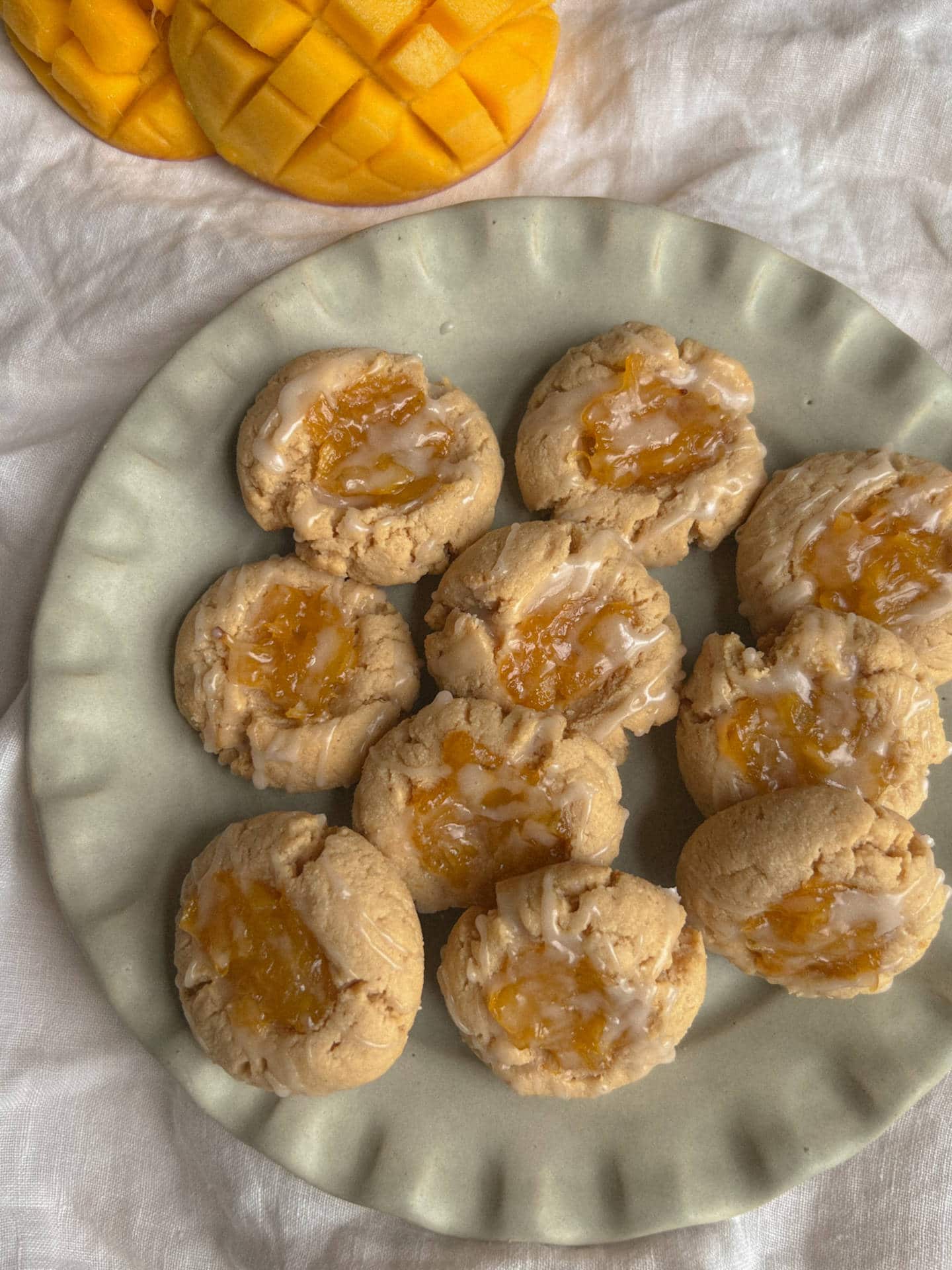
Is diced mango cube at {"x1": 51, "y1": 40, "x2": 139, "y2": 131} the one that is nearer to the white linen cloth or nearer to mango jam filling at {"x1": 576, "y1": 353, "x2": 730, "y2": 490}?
the white linen cloth

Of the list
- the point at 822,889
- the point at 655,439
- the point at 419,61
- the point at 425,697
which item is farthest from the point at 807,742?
the point at 419,61

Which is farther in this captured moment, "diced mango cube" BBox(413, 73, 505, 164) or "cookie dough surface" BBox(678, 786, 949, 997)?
"diced mango cube" BBox(413, 73, 505, 164)

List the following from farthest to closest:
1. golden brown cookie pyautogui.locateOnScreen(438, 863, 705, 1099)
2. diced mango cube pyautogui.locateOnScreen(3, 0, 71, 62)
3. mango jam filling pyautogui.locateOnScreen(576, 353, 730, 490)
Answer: diced mango cube pyautogui.locateOnScreen(3, 0, 71, 62) < mango jam filling pyautogui.locateOnScreen(576, 353, 730, 490) < golden brown cookie pyautogui.locateOnScreen(438, 863, 705, 1099)

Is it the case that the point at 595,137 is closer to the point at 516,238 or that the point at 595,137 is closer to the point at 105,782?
the point at 516,238

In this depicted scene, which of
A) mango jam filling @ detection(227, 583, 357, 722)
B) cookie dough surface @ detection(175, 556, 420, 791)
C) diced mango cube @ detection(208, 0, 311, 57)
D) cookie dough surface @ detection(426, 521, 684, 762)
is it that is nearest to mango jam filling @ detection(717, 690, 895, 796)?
cookie dough surface @ detection(426, 521, 684, 762)

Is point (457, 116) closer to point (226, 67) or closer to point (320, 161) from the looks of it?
point (320, 161)

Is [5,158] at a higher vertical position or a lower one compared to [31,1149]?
higher

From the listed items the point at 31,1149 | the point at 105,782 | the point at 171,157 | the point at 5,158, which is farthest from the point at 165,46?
the point at 31,1149
